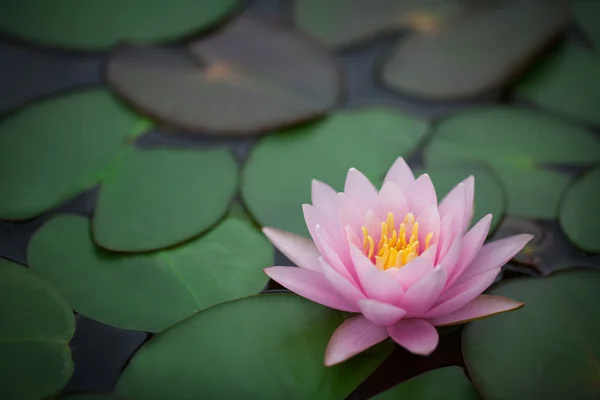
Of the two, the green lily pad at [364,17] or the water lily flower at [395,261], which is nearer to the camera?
the water lily flower at [395,261]

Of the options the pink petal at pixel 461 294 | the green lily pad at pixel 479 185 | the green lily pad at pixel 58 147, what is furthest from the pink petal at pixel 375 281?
the green lily pad at pixel 58 147

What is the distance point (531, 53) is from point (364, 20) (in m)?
0.64

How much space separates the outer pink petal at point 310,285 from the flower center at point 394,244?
0.41 feet

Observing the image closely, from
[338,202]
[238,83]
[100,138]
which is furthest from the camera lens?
[238,83]

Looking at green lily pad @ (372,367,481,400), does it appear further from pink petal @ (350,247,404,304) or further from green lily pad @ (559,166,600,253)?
green lily pad @ (559,166,600,253)

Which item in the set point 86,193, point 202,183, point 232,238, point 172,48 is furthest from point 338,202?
point 172,48

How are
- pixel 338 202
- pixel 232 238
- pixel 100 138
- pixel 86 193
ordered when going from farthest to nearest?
pixel 100 138
pixel 86 193
pixel 232 238
pixel 338 202

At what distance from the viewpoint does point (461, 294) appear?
1312 millimetres

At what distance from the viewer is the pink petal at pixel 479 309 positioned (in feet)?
4.40

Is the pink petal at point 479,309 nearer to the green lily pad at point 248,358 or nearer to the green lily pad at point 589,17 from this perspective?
the green lily pad at point 248,358

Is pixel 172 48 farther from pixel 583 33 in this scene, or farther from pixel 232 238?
pixel 583 33

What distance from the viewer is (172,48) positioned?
223cm

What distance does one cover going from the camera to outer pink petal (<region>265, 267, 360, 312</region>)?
1.39 meters

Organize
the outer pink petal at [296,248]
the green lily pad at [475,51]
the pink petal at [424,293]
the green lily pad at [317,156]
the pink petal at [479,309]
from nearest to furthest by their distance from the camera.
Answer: the pink petal at [424,293] → the pink petal at [479,309] → the outer pink petal at [296,248] → the green lily pad at [317,156] → the green lily pad at [475,51]
